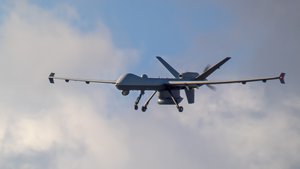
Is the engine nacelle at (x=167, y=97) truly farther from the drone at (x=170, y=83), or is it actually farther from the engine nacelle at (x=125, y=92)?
the engine nacelle at (x=125, y=92)

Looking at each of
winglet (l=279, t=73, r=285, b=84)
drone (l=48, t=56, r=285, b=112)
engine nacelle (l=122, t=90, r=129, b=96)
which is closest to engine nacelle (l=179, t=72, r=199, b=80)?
drone (l=48, t=56, r=285, b=112)

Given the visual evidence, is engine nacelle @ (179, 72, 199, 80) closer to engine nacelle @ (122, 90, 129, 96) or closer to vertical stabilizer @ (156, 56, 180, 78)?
vertical stabilizer @ (156, 56, 180, 78)

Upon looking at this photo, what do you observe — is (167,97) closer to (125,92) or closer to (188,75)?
(188,75)

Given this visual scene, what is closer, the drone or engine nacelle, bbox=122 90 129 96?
the drone

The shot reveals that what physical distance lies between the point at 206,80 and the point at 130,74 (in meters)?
12.7

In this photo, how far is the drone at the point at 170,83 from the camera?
3260 inches

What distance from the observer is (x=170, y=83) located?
288 ft

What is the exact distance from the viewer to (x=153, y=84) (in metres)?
86.1

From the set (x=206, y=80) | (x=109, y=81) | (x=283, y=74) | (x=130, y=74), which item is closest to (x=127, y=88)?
(x=130, y=74)

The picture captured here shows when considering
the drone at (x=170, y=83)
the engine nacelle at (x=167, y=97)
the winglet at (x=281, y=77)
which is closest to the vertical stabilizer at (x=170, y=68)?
the drone at (x=170, y=83)

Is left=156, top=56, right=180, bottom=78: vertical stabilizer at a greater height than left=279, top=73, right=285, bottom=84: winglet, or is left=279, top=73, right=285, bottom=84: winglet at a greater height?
left=156, top=56, right=180, bottom=78: vertical stabilizer

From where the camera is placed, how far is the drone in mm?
82812

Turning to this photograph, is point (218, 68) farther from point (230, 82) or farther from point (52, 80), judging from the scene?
point (52, 80)

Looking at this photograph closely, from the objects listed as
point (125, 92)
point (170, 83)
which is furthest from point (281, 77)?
point (125, 92)
